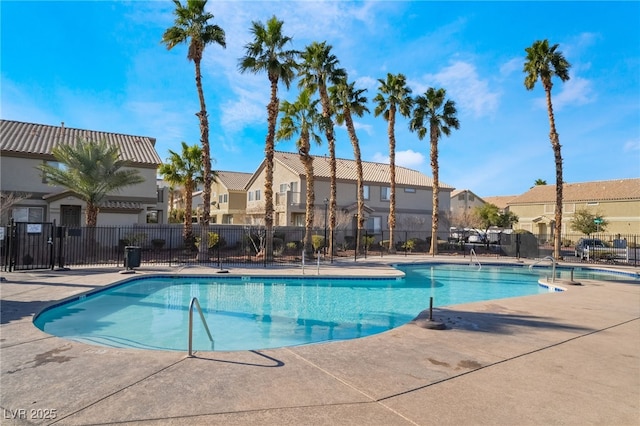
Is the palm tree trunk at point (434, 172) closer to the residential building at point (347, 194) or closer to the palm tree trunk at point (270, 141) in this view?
the residential building at point (347, 194)

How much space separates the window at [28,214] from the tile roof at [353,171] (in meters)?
18.8

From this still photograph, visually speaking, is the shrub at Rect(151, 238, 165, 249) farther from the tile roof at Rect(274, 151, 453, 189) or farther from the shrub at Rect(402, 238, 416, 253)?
the shrub at Rect(402, 238, 416, 253)

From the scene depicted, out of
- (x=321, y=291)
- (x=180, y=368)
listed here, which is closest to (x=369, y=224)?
(x=321, y=291)

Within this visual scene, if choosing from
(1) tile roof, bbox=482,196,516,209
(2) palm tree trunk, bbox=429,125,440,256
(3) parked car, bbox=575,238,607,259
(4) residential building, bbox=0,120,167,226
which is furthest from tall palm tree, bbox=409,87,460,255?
(1) tile roof, bbox=482,196,516,209

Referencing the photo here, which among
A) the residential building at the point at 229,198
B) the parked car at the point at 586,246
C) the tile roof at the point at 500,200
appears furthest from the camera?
the tile roof at the point at 500,200

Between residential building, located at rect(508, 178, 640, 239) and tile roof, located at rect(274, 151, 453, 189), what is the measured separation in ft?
57.5

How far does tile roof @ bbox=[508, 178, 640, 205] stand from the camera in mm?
44097

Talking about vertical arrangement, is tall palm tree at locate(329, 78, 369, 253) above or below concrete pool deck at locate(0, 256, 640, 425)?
above

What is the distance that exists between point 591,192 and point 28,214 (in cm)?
5818

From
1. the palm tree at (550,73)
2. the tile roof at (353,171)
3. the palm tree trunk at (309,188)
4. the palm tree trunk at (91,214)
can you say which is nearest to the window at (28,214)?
the palm tree trunk at (91,214)

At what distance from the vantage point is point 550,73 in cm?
2558

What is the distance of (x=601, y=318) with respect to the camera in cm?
884

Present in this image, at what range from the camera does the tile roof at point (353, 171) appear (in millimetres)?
35463

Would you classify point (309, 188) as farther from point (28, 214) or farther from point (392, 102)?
point (28, 214)
